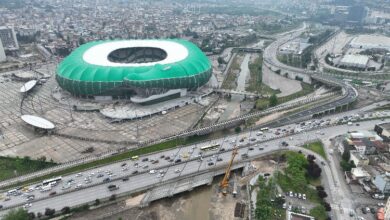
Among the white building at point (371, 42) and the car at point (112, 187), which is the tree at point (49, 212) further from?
the white building at point (371, 42)

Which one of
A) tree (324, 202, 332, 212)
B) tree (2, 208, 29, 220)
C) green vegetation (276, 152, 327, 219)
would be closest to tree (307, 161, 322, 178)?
green vegetation (276, 152, 327, 219)

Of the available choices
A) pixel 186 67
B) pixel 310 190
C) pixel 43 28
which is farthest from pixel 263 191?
pixel 43 28

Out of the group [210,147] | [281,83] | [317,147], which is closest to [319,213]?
[317,147]

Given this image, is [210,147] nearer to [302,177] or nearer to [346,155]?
[302,177]

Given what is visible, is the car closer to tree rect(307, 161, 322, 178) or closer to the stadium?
tree rect(307, 161, 322, 178)

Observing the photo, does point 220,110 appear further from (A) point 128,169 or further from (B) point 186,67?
(A) point 128,169
